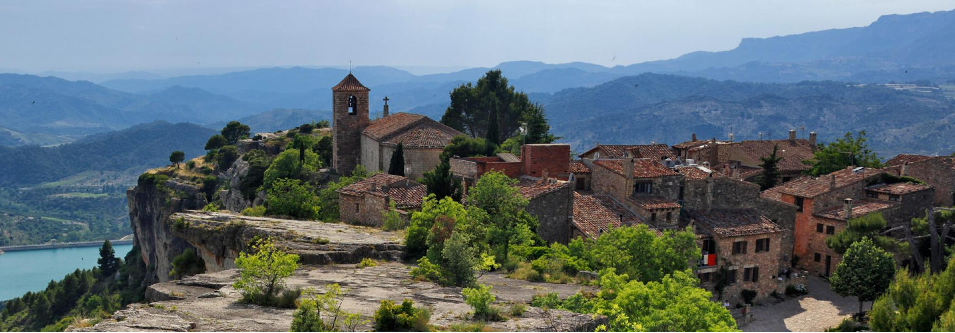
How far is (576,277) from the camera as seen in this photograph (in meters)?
27.0

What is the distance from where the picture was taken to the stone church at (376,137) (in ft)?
173

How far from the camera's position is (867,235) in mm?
44062

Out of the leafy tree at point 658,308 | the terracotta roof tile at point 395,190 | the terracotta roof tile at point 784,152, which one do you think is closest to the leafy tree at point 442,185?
the terracotta roof tile at point 395,190

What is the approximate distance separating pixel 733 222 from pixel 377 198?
19625 mm

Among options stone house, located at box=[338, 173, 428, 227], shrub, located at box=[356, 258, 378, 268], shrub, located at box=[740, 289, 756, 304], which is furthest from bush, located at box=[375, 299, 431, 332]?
shrub, located at box=[740, 289, 756, 304]

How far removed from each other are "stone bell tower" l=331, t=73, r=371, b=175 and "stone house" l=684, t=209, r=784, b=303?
99.6 feet

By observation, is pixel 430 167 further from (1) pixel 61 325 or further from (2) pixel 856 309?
(1) pixel 61 325

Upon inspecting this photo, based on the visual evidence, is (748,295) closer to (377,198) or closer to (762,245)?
(762,245)

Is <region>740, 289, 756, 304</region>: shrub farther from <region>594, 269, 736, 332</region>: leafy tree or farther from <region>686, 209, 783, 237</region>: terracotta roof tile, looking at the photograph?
<region>594, 269, 736, 332</region>: leafy tree

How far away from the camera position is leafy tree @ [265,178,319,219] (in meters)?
42.1

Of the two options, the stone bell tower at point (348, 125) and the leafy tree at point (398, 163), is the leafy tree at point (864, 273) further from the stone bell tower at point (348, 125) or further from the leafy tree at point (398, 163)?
the stone bell tower at point (348, 125)

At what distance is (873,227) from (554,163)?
19375 millimetres

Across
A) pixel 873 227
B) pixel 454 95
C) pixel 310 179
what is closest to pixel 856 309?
pixel 873 227

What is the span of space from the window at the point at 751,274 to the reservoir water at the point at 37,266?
142 meters
